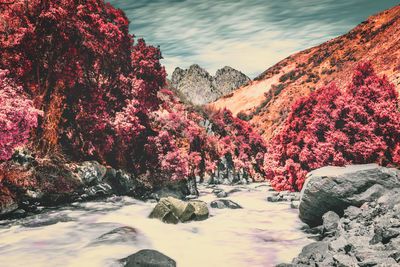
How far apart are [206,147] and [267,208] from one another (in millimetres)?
11710

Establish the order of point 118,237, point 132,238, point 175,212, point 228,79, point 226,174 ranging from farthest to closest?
point 228,79
point 226,174
point 175,212
point 132,238
point 118,237

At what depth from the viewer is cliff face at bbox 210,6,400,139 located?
43.8 metres

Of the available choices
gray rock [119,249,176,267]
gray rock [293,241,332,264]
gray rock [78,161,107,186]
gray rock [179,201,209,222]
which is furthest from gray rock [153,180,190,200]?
A: gray rock [293,241,332,264]

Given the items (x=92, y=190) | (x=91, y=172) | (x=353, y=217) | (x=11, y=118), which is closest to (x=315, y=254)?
(x=353, y=217)

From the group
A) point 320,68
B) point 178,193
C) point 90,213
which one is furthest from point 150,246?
point 320,68

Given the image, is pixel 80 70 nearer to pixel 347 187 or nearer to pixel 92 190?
pixel 92 190

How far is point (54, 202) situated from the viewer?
10203 millimetres

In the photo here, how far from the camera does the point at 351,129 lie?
1307 cm

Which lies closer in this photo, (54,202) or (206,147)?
(54,202)

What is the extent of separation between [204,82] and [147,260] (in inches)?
6150

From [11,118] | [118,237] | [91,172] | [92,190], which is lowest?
[118,237]

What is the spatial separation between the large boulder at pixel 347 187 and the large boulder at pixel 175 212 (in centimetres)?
490

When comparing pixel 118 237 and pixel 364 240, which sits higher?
pixel 364 240

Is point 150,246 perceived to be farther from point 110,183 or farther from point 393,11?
point 393,11
